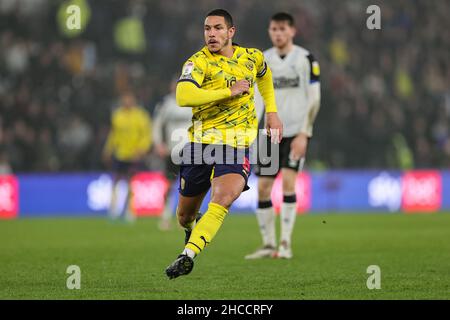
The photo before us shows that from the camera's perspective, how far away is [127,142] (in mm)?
17453

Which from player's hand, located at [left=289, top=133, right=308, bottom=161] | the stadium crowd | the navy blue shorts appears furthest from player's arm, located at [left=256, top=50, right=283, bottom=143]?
the stadium crowd

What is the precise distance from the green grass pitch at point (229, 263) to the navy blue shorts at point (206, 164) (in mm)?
805

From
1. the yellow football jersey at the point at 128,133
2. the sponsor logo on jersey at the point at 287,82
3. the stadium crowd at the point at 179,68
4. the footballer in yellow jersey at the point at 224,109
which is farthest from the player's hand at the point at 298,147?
the stadium crowd at the point at 179,68

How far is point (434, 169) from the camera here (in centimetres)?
2162

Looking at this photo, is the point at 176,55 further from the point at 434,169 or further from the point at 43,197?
the point at 434,169

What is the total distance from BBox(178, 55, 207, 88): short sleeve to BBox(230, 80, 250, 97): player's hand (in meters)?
0.26

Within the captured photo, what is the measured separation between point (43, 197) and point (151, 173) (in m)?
2.28

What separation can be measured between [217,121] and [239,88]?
39cm

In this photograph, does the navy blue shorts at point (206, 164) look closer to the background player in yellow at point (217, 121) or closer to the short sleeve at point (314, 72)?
the background player in yellow at point (217, 121)

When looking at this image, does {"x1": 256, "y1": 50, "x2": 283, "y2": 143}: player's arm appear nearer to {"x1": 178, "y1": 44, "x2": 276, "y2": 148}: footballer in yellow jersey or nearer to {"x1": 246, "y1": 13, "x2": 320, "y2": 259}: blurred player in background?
{"x1": 178, "y1": 44, "x2": 276, "y2": 148}: footballer in yellow jersey

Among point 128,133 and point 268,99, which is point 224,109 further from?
point 128,133

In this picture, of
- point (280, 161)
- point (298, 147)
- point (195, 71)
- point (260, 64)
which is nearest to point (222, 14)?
point (195, 71)

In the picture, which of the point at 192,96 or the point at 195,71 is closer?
the point at 192,96
